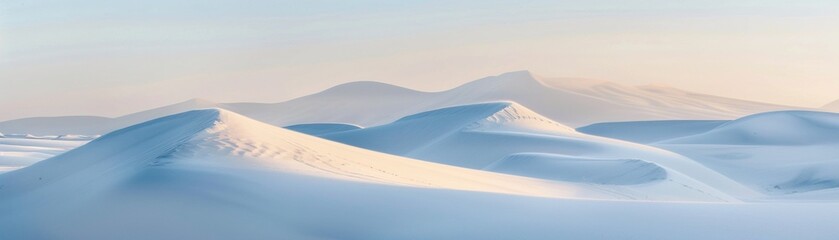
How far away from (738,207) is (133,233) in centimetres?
680

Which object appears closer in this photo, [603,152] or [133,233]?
[133,233]

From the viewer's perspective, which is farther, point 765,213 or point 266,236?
point 765,213

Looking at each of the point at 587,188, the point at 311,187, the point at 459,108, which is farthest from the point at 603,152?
the point at 311,187

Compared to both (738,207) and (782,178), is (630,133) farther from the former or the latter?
(738,207)

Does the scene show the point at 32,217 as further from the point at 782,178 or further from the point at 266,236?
the point at 782,178

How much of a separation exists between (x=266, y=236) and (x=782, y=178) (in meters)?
28.4

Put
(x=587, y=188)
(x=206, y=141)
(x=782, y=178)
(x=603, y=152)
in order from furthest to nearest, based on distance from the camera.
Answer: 1. (x=603, y=152)
2. (x=782, y=178)
3. (x=587, y=188)
4. (x=206, y=141)

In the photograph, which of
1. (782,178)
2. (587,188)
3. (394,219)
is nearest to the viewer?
(394,219)

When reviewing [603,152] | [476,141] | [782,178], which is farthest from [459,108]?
[782,178]

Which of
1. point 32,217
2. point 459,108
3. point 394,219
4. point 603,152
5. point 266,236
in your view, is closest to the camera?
point 266,236

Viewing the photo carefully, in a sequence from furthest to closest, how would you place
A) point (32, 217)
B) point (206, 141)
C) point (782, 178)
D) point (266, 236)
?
point (782, 178), point (206, 141), point (32, 217), point (266, 236)

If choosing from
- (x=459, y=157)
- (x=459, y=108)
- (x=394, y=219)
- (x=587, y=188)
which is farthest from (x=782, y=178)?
(x=394, y=219)

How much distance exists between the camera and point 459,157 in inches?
1670

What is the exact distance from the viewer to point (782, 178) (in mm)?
36688
